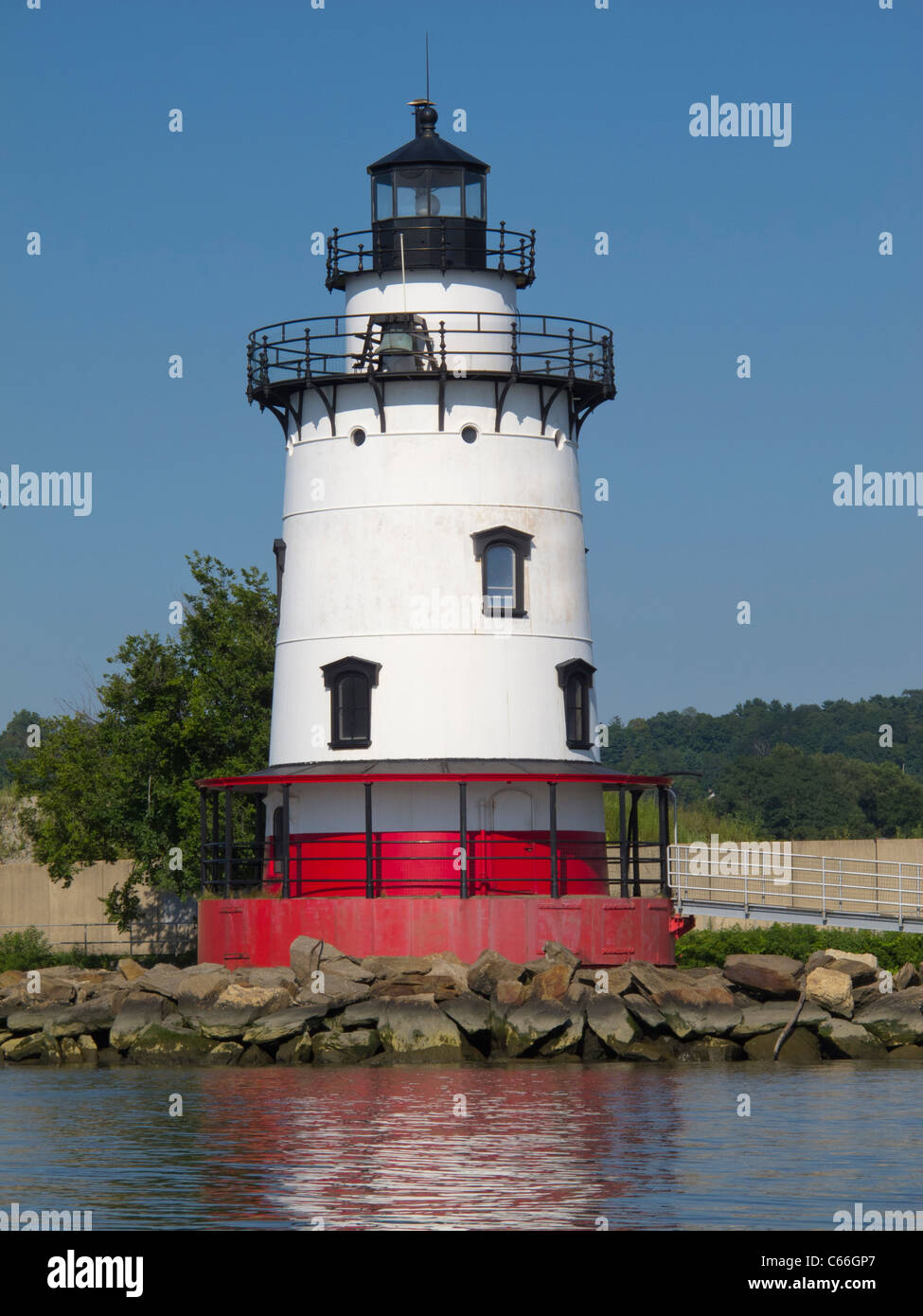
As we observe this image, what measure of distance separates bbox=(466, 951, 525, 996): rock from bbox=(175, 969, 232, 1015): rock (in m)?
3.88

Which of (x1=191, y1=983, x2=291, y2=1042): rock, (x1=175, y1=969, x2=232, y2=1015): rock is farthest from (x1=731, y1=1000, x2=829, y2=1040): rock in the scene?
(x1=175, y1=969, x2=232, y2=1015): rock

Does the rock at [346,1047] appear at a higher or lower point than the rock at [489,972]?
lower

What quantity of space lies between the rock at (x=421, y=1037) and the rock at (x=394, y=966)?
1.90 meters

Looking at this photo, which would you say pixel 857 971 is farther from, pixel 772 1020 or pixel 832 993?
pixel 772 1020

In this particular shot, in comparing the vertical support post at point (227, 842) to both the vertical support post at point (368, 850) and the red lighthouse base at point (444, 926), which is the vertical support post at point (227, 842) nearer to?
the red lighthouse base at point (444, 926)

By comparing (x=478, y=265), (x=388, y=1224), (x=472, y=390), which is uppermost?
(x=478, y=265)

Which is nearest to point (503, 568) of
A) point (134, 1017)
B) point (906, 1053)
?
point (134, 1017)

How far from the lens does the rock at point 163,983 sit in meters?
34.5

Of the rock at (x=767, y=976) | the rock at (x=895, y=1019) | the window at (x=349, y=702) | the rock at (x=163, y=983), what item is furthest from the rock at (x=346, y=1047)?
the rock at (x=895, y=1019)

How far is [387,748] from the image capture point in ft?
125

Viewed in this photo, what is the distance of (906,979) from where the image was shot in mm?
36375
